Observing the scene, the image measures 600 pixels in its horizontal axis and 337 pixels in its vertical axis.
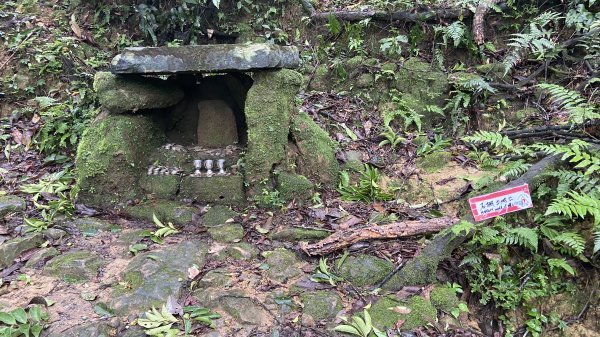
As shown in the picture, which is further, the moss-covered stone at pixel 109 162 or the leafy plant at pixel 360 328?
the moss-covered stone at pixel 109 162

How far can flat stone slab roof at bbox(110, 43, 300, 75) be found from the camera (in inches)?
179

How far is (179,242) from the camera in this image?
4.29 meters

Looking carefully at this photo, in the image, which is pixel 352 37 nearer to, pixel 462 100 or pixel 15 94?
pixel 462 100

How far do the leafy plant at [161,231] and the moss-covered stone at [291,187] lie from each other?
1278mm

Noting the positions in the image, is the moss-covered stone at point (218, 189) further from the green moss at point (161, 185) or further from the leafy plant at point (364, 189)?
the leafy plant at point (364, 189)

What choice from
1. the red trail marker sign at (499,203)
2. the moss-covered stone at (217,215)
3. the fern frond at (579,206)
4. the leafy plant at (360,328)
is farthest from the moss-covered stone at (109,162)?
the fern frond at (579,206)

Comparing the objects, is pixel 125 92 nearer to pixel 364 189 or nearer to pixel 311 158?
pixel 311 158

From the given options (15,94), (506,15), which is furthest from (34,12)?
(506,15)

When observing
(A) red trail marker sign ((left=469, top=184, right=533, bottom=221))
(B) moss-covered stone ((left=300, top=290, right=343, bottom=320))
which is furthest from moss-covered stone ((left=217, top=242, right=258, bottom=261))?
(A) red trail marker sign ((left=469, top=184, right=533, bottom=221))

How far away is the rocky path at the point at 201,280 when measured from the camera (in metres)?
3.19

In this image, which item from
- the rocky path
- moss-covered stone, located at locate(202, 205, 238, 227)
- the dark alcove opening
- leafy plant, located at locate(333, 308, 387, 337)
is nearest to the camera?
leafy plant, located at locate(333, 308, 387, 337)

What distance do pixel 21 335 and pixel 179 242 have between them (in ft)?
5.21

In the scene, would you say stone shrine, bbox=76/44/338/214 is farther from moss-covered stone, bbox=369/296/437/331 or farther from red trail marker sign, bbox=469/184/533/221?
red trail marker sign, bbox=469/184/533/221

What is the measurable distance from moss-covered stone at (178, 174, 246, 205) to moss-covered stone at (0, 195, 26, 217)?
182 centimetres
